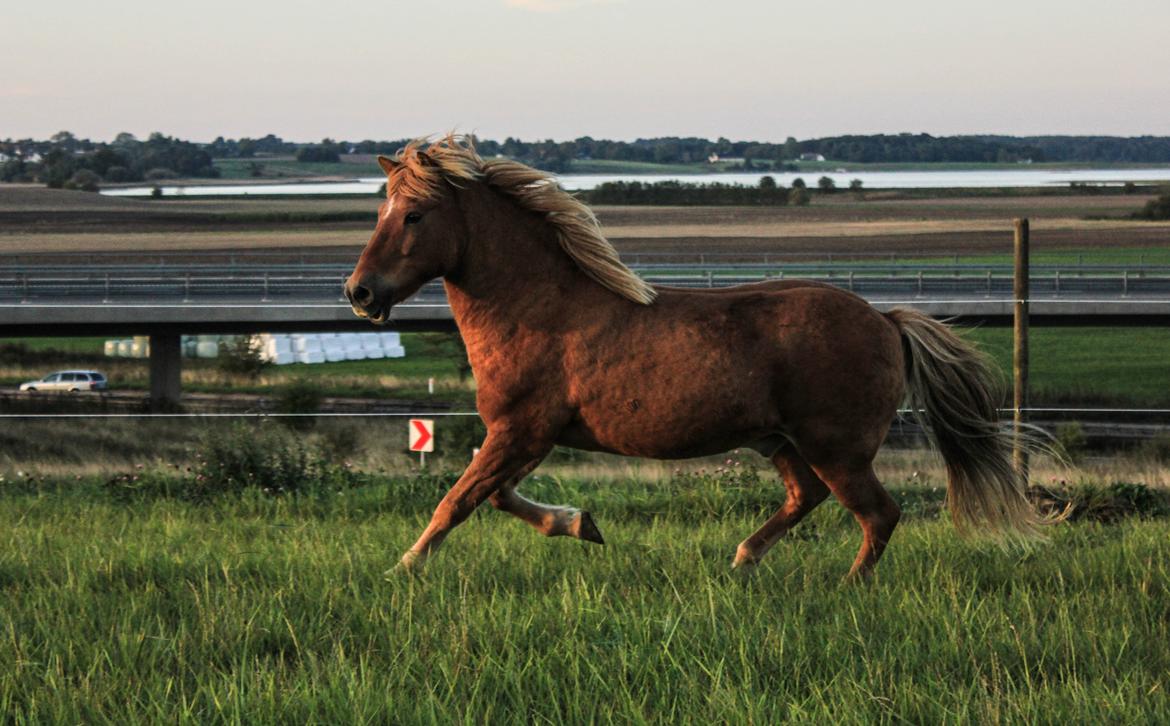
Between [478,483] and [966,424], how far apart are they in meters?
2.39

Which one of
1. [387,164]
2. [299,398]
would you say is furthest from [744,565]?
[299,398]

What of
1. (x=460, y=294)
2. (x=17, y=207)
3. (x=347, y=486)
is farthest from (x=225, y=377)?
(x=17, y=207)

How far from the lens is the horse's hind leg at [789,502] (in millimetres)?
6801

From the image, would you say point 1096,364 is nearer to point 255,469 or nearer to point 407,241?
point 255,469

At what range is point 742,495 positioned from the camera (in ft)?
33.0

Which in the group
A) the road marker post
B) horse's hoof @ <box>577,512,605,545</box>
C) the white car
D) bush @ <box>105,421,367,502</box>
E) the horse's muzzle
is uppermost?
the horse's muzzle

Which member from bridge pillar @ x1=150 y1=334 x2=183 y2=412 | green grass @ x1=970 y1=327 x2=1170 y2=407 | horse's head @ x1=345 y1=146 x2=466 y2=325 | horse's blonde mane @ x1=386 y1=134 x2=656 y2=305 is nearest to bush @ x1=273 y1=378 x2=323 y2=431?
bridge pillar @ x1=150 y1=334 x2=183 y2=412

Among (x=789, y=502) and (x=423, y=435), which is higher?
(x=789, y=502)

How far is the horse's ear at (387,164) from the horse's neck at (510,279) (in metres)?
0.33

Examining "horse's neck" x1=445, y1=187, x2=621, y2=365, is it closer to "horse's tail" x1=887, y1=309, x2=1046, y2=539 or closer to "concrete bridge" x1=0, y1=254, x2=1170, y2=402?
"horse's tail" x1=887, y1=309, x2=1046, y2=539

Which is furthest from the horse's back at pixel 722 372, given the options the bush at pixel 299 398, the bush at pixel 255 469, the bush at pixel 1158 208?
the bush at pixel 1158 208

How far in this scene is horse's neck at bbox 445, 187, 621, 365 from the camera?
670 cm

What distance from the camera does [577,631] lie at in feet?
18.0

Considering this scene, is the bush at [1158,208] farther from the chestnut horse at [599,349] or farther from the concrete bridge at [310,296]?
the chestnut horse at [599,349]
